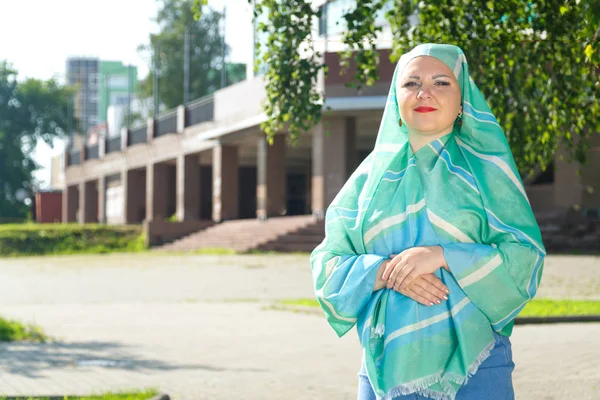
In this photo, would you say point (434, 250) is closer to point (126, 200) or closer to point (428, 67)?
point (428, 67)

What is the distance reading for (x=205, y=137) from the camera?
126 feet

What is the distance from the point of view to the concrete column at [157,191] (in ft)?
153

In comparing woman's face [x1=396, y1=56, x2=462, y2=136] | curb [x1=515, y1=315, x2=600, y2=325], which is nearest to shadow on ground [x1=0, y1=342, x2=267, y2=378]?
curb [x1=515, y1=315, x2=600, y2=325]

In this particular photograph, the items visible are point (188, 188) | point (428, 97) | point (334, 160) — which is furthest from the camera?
point (188, 188)

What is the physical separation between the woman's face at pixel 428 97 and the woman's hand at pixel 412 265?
42 cm

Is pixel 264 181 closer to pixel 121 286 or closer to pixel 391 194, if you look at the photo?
pixel 121 286

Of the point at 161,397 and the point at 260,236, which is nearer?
the point at 161,397

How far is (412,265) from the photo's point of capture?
9.23ft

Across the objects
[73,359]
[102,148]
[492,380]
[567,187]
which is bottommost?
[73,359]

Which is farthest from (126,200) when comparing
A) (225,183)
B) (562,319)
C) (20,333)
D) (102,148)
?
(562,319)

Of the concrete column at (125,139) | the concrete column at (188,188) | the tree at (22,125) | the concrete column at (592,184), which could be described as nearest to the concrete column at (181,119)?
the concrete column at (188,188)

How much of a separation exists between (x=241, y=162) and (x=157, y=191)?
453 cm

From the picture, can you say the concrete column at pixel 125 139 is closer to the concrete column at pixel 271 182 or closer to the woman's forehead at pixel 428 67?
the concrete column at pixel 271 182

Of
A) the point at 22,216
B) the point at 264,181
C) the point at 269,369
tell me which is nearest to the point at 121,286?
the point at 269,369
